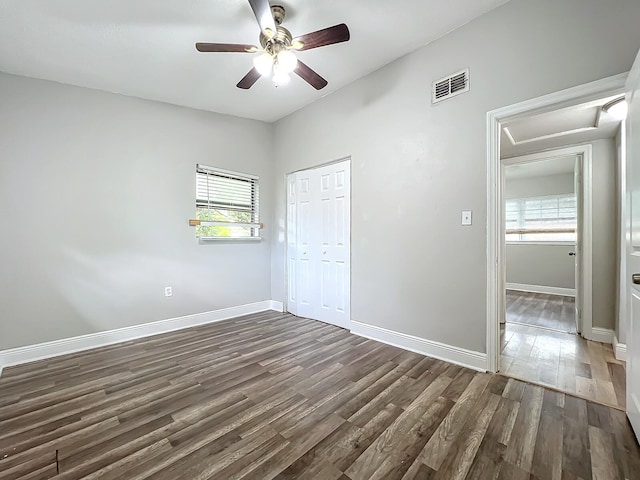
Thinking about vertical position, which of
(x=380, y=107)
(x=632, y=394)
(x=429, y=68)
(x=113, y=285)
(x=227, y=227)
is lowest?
(x=632, y=394)

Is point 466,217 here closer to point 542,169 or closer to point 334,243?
point 334,243

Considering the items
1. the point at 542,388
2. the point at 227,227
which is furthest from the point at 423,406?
the point at 227,227

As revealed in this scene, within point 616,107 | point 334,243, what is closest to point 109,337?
point 334,243

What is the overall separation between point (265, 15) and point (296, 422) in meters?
2.56

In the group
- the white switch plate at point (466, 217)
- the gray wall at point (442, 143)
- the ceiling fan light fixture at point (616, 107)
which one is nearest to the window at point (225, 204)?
the gray wall at point (442, 143)

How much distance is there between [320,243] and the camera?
369cm

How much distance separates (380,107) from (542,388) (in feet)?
9.30

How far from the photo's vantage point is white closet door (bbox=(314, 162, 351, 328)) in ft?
11.0

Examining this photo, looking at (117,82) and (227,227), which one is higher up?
(117,82)

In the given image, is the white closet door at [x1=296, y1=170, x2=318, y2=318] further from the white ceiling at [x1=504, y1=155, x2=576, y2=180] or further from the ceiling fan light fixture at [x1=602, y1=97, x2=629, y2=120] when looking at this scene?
the white ceiling at [x1=504, y1=155, x2=576, y2=180]

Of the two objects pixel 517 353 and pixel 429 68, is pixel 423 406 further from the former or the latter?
pixel 429 68

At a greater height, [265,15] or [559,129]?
[265,15]

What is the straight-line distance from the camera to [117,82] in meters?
2.90

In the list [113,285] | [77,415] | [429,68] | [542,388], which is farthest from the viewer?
[113,285]
